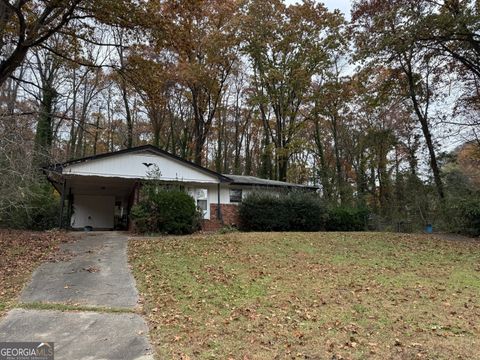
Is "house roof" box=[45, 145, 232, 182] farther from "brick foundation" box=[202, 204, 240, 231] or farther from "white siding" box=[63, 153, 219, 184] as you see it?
"brick foundation" box=[202, 204, 240, 231]

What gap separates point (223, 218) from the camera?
61.3 feet

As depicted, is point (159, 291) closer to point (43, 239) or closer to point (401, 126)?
point (43, 239)

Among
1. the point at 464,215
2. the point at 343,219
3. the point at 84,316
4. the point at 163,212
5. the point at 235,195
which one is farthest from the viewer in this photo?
the point at 235,195

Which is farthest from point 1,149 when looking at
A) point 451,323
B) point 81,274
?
point 451,323

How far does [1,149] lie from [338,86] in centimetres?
2255

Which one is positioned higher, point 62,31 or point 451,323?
point 62,31

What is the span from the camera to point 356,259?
988cm

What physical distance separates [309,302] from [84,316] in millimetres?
3614

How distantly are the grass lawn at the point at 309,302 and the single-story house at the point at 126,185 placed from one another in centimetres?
622

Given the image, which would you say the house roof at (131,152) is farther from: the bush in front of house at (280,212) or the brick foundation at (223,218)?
the bush in front of house at (280,212)

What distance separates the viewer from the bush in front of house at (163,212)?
1452 centimetres

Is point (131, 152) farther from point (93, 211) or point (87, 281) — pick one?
point (87, 281)

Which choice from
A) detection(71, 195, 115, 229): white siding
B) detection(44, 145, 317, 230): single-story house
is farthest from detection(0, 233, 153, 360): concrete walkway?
detection(71, 195, 115, 229): white siding

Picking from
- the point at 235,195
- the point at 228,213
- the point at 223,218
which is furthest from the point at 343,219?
the point at 223,218
